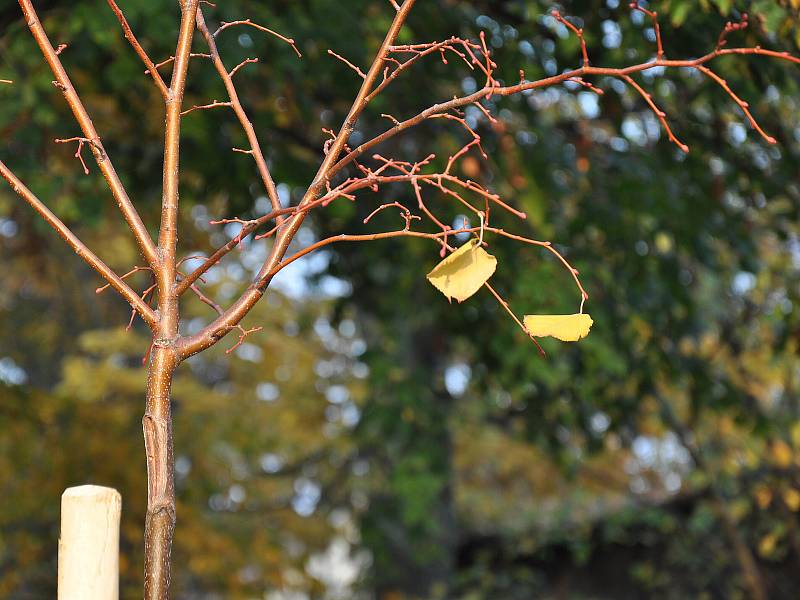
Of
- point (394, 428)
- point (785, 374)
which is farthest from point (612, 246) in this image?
point (785, 374)

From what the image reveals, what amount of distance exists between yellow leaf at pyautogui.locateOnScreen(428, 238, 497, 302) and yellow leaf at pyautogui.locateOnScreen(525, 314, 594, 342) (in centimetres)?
8

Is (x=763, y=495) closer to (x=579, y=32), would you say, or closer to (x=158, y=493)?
(x=579, y=32)

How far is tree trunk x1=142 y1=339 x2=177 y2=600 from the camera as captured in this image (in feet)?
3.87

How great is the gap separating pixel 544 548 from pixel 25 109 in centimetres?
563

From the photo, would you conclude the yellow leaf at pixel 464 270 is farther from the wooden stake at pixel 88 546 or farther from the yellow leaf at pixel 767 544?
the yellow leaf at pixel 767 544

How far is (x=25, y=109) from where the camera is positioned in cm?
364

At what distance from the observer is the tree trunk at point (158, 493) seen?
1.18 metres

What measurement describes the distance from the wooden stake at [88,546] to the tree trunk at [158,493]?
45 millimetres

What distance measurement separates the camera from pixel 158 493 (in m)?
1.19

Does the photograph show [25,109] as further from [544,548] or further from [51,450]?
[544,548]

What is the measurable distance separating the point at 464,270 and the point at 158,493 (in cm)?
43

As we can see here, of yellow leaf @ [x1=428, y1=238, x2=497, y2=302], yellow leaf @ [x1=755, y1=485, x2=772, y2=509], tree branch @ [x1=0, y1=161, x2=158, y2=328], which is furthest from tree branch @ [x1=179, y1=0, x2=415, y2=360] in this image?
yellow leaf @ [x1=755, y1=485, x2=772, y2=509]

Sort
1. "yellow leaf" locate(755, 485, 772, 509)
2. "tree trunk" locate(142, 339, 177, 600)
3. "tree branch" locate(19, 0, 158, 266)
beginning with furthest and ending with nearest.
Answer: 1. "yellow leaf" locate(755, 485, 772, 509)
2. "tree branch" locate(19, 0, 158, 266)
3. "tree trunk" locate(142, 339, 177, 600)

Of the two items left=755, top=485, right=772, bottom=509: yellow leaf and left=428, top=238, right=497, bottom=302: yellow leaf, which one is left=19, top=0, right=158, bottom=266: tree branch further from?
left=755, top=485, right=772, bottom=509: yellow leaf
